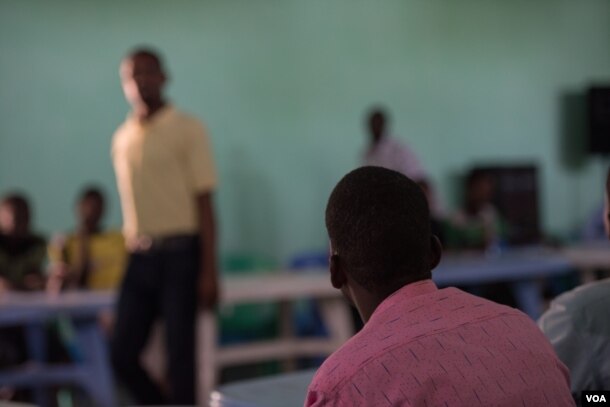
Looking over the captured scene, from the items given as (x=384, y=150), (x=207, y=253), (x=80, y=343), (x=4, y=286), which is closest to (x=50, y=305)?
(x=80, y=343)

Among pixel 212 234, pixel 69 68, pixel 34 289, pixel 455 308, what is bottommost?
pixel 34 289

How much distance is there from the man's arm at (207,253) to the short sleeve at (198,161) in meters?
0.04

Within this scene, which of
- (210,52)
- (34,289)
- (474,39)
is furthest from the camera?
(474,39)

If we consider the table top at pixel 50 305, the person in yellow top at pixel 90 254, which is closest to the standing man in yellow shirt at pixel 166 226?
the table top at pixel 50 305

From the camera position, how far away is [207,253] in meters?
3.66

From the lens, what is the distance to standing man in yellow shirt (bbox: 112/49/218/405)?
11.9 ft

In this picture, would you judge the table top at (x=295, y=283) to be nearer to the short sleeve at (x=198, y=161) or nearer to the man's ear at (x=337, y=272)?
the short sleeve at (x=198, y=161)

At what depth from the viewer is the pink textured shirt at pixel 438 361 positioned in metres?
1.22

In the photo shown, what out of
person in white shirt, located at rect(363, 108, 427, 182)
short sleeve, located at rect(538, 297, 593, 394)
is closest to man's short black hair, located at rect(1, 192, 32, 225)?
person in white shirt, located at rect(363, 108, 427, 182)

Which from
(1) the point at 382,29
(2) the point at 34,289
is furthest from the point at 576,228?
(2) the point at 34,289

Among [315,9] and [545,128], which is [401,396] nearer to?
[315,9]

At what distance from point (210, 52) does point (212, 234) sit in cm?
342

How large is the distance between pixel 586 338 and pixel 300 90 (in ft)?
19.1

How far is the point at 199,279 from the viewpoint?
3686 mm
